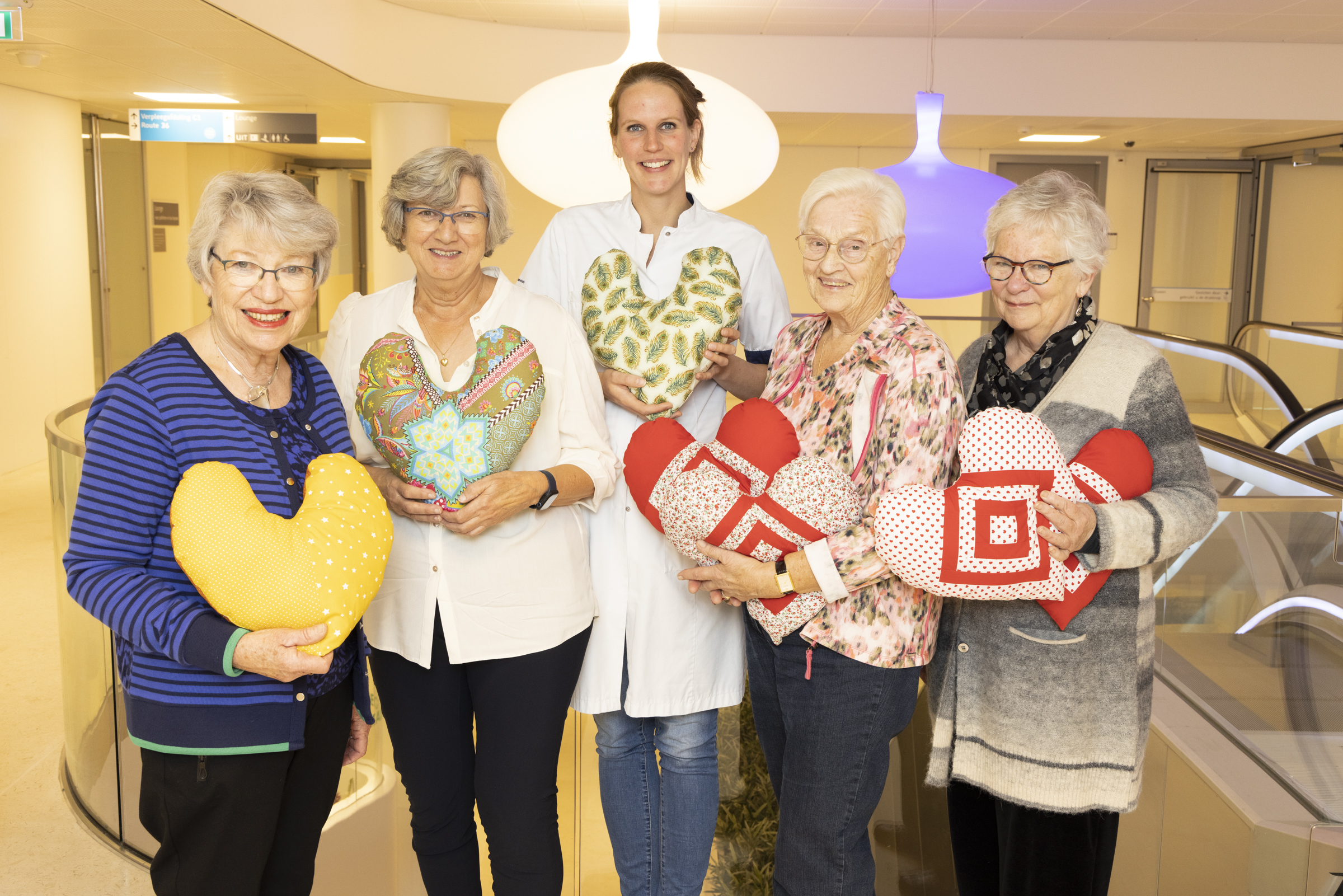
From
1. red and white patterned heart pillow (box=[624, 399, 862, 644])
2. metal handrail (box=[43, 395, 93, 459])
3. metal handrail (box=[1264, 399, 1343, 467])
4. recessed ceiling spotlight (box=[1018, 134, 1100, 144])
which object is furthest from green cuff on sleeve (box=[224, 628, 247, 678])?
recessed ceiling spotlight (box=[1018, 134, 1100, 144])

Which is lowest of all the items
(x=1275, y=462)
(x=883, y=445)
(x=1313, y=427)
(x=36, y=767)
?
(x=36, y=767)

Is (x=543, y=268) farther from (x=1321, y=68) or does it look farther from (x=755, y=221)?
(x=755, y=221)

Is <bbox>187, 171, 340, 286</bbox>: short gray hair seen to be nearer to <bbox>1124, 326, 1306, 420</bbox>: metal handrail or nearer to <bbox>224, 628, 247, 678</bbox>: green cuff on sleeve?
<bbox>224, 628, 247, 678</bbox>: green cuff on sleeve

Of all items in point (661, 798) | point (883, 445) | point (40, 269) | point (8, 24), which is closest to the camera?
point (883, 445)

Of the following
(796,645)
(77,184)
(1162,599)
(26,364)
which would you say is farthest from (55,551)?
(77,184)

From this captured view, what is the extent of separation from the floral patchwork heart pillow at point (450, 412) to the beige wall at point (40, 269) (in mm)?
7248

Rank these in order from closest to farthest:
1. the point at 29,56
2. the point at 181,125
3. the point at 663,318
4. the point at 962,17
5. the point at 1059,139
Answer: the point at 663,318 → the point at 181,125 → the point at 29,56 → the point at 962,17 → the point at 1059,139

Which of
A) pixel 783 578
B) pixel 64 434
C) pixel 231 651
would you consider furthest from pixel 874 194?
pixel 64 434

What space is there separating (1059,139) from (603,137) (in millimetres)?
9007

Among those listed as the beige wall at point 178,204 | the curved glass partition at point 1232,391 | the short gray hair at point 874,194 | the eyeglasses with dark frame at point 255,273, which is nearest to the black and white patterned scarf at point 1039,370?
the short gray hair at point 874,194

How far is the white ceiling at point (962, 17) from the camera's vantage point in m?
7.02

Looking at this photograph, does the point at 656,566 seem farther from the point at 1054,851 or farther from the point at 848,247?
the point at 1054,851

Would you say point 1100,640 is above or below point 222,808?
above

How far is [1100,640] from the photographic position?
5.10ft
